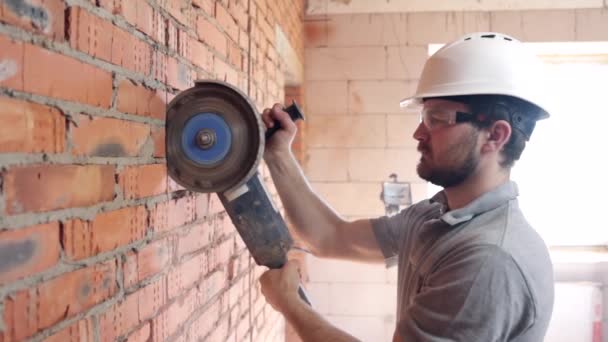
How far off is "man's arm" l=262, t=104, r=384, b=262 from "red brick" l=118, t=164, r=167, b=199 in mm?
554

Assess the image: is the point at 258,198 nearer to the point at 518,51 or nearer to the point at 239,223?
the point at 239,223

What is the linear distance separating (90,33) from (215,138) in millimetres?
390

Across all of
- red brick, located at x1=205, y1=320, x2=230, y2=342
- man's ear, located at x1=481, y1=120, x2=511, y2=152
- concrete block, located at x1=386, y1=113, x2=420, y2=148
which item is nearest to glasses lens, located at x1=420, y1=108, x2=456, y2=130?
man's ear, located at x1=481, y1=120, x2=511, y2=152

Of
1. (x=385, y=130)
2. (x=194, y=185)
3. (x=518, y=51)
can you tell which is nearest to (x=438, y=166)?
(x=518, y=51)

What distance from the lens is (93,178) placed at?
0.86m

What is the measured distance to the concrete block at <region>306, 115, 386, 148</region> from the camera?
416 centimetres

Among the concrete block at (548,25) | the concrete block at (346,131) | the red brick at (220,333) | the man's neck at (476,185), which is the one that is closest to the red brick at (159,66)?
the red brick at (220,333)

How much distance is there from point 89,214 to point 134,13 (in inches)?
17.0

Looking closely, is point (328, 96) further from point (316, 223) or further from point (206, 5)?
point (206, 5)

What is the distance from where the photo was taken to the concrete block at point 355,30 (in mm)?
4129

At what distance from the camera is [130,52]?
999mm

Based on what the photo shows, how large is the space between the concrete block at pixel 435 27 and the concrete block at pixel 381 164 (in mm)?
931

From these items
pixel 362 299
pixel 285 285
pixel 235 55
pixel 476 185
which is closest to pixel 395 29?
pixel 362 299

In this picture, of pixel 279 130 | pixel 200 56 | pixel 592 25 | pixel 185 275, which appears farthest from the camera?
pixel 592 25
